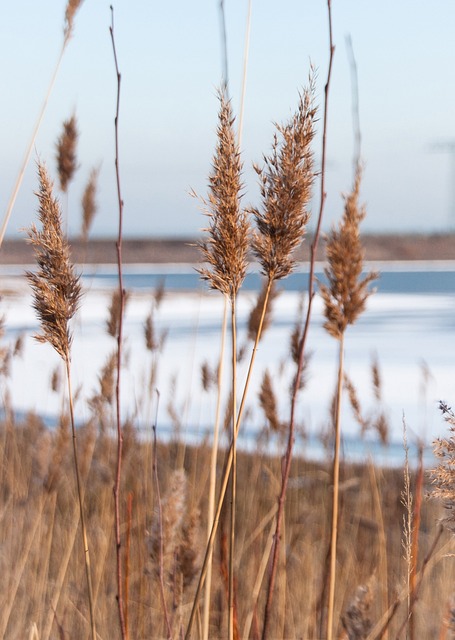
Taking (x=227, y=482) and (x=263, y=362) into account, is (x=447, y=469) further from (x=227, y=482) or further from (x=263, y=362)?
(x=263, y=362)

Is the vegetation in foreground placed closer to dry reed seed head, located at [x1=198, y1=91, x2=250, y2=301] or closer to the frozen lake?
dry reed seed head, located at [x1=198, y1=91, x2=250, y2=301]

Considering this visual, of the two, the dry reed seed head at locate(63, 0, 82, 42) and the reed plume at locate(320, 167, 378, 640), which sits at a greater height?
the dry reed seed head at locate(63, 0, 82, 42)

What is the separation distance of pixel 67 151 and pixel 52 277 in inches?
44.3

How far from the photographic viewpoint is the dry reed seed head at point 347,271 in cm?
98

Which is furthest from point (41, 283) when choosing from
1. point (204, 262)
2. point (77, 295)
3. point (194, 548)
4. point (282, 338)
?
point (282, 338)

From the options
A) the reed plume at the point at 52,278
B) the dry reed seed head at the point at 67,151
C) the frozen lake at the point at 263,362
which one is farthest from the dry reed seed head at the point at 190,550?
the dry reed seed head at the point at 67,151

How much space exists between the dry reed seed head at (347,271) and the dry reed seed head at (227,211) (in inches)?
4.3

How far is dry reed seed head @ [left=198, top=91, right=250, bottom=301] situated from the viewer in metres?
0.94

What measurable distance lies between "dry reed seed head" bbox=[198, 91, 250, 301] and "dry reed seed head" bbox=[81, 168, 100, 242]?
148cm

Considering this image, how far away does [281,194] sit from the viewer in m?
0.95

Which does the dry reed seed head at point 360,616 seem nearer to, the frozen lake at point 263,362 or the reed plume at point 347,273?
the reed plume at point 347,273

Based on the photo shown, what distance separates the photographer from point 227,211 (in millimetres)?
945

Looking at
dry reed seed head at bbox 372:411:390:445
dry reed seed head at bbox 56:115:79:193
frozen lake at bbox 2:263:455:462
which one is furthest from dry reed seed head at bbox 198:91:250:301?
dry reed seed head at bbox 372:411:390:445

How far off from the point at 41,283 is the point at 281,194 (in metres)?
0.31
